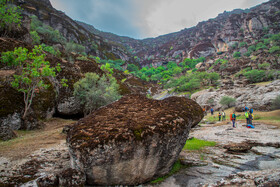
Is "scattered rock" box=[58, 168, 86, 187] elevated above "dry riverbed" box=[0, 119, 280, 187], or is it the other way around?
"scattered rock" box=[58, 168, 86, 187]

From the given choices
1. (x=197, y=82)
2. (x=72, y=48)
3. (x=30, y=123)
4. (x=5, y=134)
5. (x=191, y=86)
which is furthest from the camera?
(x=72, y=48)

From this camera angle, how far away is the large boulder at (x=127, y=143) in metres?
4.61

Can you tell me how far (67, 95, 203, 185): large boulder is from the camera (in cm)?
461

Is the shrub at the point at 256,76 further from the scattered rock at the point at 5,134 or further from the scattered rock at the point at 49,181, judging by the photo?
the scattered rock at the point at 5,134

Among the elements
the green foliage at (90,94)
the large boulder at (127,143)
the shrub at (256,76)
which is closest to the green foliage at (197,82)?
the shrub at (256,76)

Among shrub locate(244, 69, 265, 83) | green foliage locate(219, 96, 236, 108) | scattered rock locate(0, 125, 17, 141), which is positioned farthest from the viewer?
shrub locate(244, 69, 265, 83)

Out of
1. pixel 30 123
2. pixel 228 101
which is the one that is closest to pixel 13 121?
pixel 30 123

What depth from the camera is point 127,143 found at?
15.6 ft

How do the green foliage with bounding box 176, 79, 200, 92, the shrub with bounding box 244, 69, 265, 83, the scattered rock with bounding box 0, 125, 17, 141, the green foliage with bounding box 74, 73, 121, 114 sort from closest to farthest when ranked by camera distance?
the scattered rock with bounding box 0, 125, 17, 141 < the green foliage with bounding box 74, 73, 121, 114 < the shrub with bounding box 244, 69, 265, 83 < the green foliage with bounding box 176, 79, 200, 92

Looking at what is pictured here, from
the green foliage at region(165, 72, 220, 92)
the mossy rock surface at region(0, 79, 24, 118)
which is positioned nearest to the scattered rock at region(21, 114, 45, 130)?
the mossy rock surface at region(0, 79, 24, 118)

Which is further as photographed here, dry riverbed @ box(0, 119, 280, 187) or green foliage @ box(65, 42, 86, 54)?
green foliage @ box(65, 42, 86, 54)

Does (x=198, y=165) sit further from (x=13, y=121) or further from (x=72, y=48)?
(x=72, y=48)

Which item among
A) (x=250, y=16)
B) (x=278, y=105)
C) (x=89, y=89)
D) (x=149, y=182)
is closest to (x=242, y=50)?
(x=250, y=16)

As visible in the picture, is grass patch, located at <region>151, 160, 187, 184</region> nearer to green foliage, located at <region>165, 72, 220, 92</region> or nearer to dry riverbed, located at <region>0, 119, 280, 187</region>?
dry riverbed, located at <region>0, 119, 280, 187</region>
